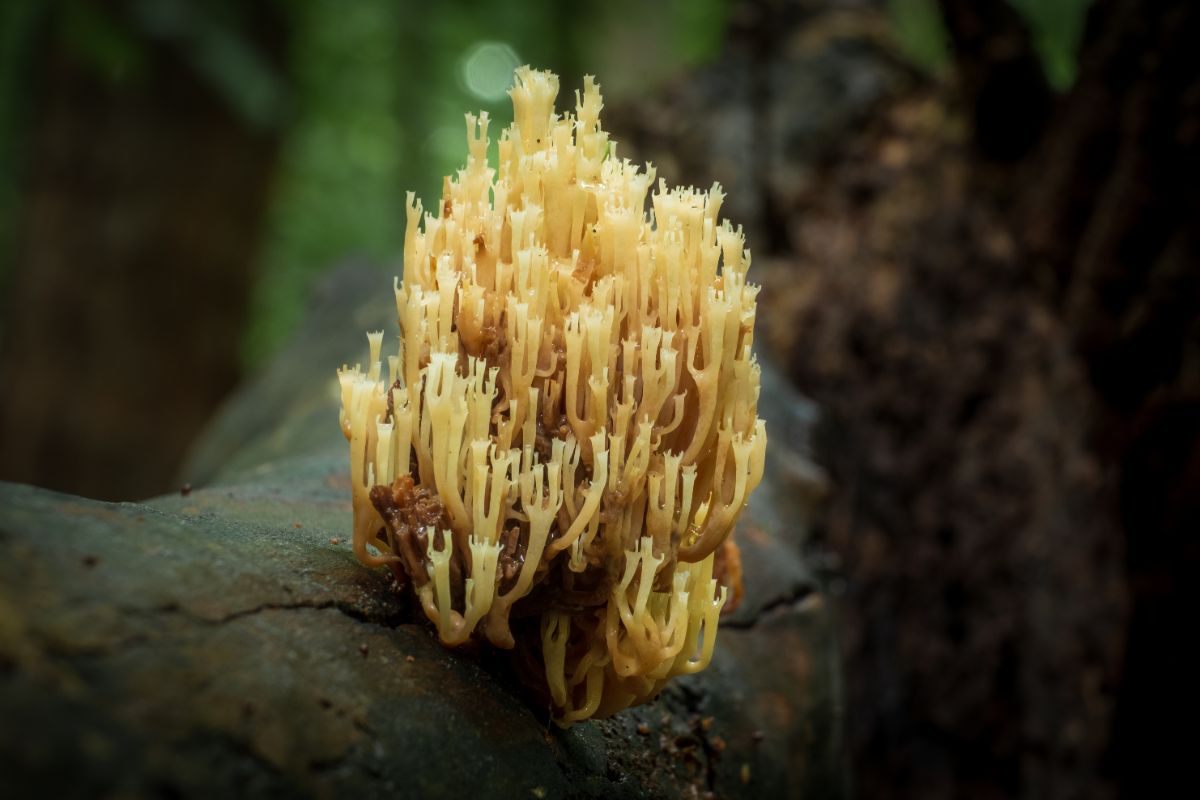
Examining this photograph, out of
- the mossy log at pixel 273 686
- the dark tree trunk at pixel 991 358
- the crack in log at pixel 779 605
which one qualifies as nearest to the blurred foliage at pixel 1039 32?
the dark tree trunk at pixel 991 358

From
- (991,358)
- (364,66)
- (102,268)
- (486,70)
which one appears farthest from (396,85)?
(991,358)

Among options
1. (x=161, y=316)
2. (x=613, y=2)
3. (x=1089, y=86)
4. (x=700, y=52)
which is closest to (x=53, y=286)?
(x=161, y=316)

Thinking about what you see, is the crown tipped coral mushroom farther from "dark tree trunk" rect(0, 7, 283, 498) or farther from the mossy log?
"dark tree trunk" rect(0, 7, 283, 498)

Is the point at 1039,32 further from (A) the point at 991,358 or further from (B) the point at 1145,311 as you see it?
(B) the point at 1145,311

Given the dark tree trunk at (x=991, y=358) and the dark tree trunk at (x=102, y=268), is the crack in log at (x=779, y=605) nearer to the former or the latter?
the dark tree trunk at (x=991, y=358)

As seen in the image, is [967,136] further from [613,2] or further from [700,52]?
[700,52]

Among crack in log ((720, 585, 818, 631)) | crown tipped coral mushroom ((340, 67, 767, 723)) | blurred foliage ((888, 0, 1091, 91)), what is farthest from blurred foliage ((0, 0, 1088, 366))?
crown tipped coral mushroom ((340, 67, 767, 723))
